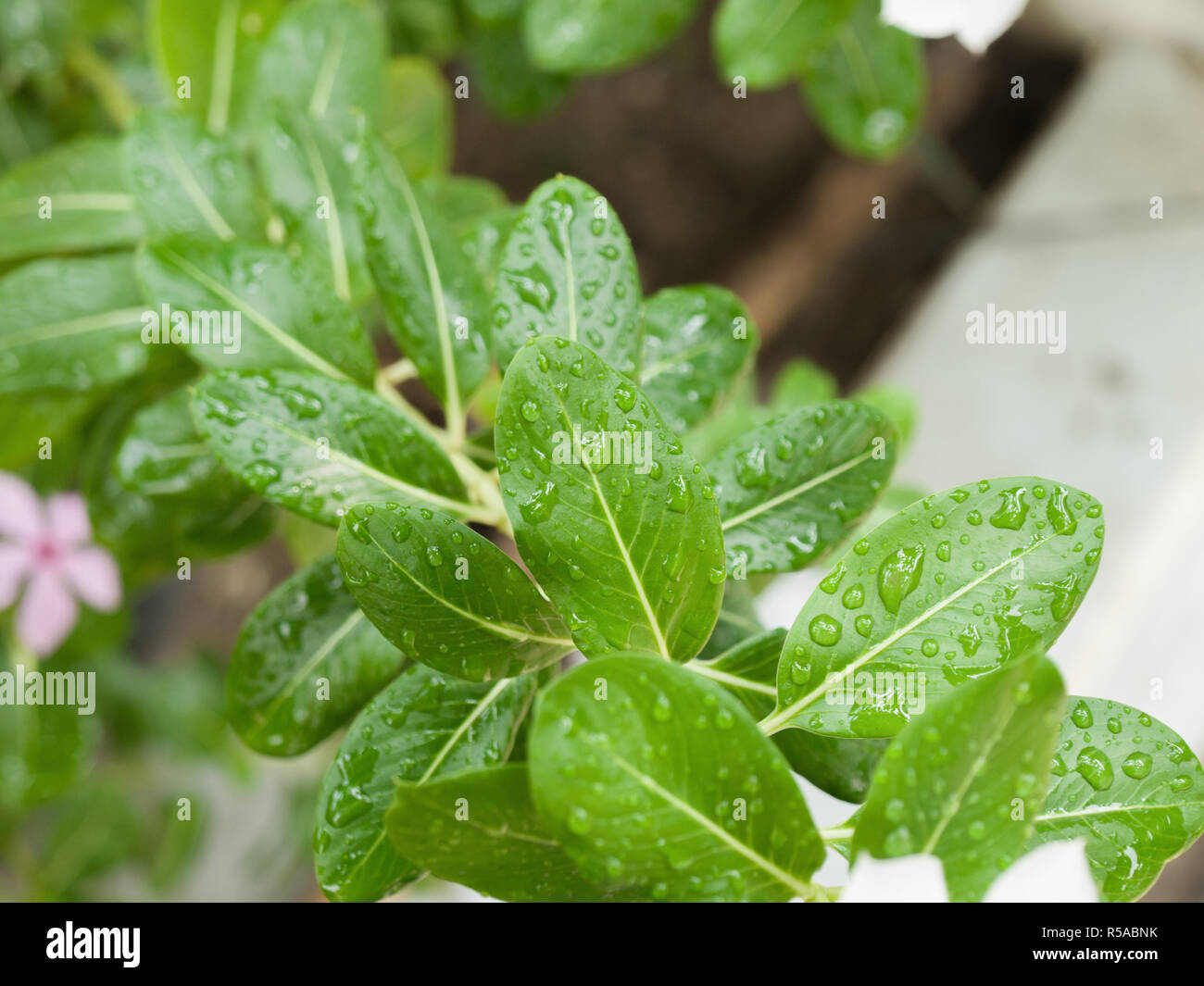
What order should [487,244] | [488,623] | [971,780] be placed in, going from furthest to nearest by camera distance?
[487,244] → [488,623] → [971,780]

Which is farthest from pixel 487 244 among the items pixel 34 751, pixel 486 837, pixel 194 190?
pixel 34 751

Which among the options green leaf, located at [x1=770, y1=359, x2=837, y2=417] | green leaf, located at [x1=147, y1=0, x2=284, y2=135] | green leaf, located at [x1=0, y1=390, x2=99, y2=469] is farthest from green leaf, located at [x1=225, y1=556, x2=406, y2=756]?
green leaf, located at [x1=770, y1=359, x2=837, y2=417]

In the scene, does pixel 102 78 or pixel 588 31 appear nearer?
pixel 588 31

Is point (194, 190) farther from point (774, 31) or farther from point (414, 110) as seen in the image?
point (774, 31)

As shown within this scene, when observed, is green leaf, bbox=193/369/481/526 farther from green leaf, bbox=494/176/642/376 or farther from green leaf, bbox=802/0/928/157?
green leaf, bbox=802/0/928/157

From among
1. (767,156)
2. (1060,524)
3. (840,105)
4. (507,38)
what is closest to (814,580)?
(840,105)

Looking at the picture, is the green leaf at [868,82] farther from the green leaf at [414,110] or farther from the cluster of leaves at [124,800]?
the cluster of leaves at [124,800]

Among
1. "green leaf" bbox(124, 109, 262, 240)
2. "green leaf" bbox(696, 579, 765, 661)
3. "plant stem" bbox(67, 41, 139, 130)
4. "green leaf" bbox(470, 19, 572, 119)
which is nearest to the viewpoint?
"green leaf" bbox(696, 579, 765, 661)
